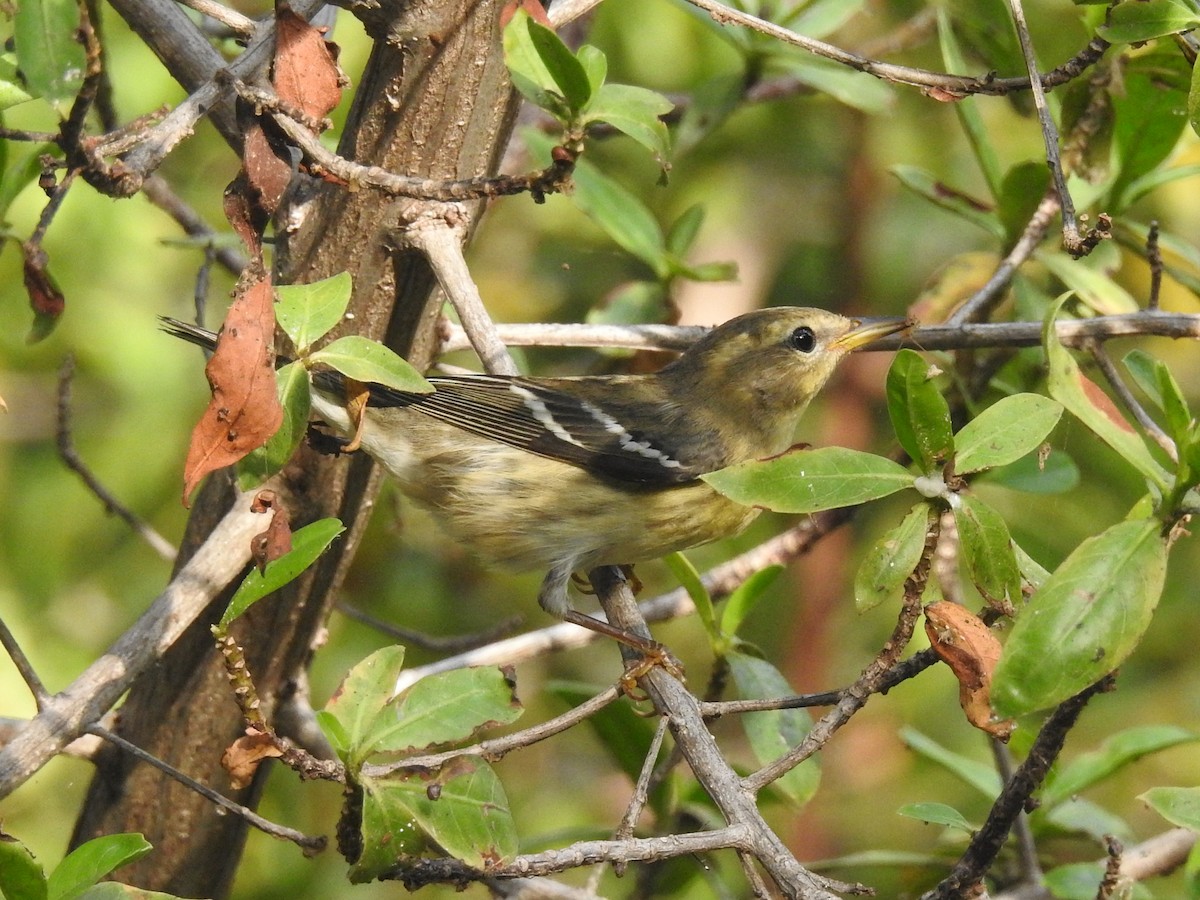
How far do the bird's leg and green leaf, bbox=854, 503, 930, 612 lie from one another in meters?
0.47

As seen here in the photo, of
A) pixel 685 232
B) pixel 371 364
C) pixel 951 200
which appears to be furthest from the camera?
pixel 685 232

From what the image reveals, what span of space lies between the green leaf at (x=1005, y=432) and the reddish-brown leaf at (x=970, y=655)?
21 centimetres

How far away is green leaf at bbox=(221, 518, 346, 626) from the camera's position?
172cm

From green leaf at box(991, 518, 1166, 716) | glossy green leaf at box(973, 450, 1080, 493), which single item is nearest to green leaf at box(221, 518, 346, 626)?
green leaf at box(991, 518, 1166, 716)

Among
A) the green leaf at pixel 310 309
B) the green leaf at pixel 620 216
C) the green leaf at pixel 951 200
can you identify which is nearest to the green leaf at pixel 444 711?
the green leaf at pixel 310 309

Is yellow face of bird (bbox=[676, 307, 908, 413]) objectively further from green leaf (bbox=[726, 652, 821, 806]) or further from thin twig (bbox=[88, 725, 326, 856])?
thin twig (bbox=[88, 725, 326, 856])

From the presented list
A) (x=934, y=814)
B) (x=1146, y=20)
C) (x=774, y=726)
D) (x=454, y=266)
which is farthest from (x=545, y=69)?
(x=774, y=726)

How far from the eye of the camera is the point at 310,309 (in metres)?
1.79

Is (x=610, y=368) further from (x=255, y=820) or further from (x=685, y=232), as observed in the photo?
(x=255, y=820)

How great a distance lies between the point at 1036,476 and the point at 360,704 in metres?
1.84

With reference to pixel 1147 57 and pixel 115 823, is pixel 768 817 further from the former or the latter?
pixel 1147 57

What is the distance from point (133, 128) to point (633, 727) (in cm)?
163

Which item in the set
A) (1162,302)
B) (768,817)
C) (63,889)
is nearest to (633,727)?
(768,817)

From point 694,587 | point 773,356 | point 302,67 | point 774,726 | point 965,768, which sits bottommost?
point 965,768
